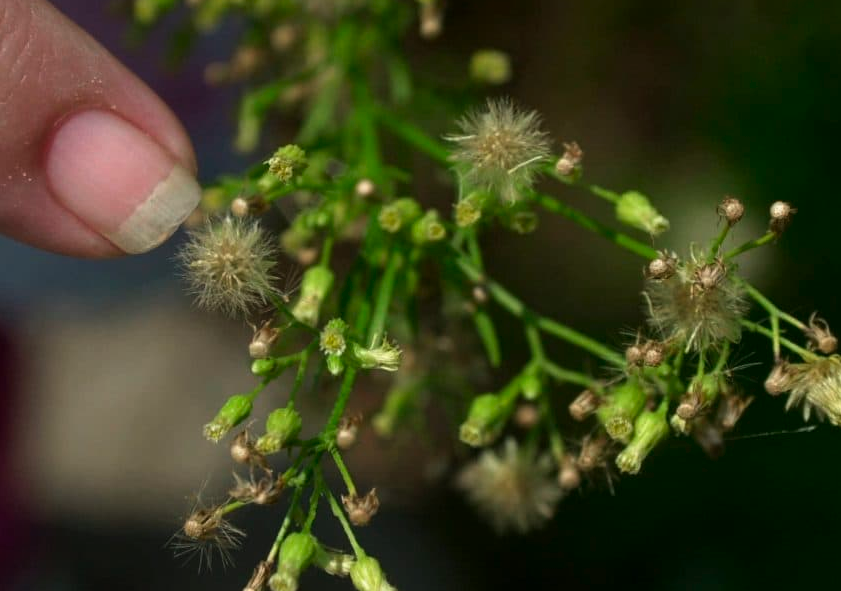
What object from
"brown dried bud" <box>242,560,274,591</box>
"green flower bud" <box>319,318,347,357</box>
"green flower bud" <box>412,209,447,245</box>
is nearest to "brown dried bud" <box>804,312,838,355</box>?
"green flower bud" <box>412,209,447,245</box>

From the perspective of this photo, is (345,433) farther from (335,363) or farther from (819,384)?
(819,384)

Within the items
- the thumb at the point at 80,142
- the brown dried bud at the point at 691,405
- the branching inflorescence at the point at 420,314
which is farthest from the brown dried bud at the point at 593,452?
the thumb at the point at 80,142

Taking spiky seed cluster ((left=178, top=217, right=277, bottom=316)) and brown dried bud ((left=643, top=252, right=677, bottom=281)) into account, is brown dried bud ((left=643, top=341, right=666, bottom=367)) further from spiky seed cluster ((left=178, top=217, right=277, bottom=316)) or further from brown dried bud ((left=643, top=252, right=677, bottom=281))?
spiky seed cluster ((left=178, top=217, right=277, bottom=316))

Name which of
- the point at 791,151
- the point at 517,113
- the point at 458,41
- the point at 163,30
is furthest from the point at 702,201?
the point at 163,30

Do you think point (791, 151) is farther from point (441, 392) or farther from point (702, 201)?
point (441, 392)

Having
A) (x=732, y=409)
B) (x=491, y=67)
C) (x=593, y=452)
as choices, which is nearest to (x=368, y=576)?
(x=593, y=452)
